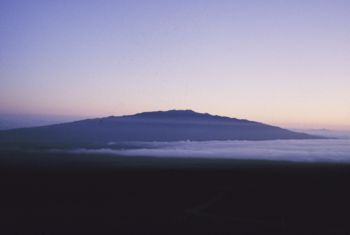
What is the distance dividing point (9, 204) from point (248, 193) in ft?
79.7

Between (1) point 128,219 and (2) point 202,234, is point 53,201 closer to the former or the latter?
(1) point 128,219

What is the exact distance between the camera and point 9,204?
38.0 m

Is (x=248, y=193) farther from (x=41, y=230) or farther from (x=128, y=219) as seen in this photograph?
(x=41, y=230)

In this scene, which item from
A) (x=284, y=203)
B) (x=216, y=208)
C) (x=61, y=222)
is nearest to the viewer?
(x=61, y=222)

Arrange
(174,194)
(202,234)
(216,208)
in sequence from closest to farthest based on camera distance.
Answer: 1. (202,234)
2. (216,208)
3. (174,194)

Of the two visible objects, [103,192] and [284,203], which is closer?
[284,203]

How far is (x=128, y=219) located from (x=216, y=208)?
904 centimetres

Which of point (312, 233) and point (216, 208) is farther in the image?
point (216, 208)

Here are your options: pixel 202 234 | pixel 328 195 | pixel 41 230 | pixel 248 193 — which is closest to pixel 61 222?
pixel 41 230

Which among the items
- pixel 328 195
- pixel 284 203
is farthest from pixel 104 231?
pixel 328 195

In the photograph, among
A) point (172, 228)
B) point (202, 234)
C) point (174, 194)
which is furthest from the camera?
point (174, 194)

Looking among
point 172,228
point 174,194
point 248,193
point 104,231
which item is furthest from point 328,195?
point 104,231

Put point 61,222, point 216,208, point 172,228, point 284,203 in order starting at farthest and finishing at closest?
point 284,203
point 216,208
point 61,222
point 172,228

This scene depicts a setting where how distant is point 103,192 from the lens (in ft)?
163
